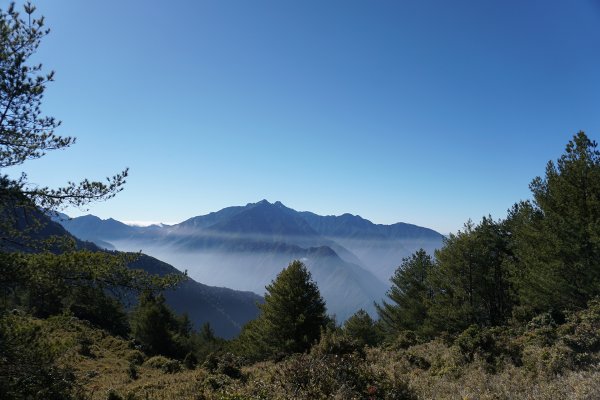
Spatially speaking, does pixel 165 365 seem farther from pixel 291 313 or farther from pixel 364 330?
pixel 364 330

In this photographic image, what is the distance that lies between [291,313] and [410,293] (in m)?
16.5

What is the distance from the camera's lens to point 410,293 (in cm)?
3894

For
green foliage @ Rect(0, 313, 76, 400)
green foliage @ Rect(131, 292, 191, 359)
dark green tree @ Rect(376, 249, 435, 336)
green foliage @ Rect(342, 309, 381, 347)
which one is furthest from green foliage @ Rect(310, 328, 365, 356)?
green foliage @ Rect(131, 292, 191, 359)

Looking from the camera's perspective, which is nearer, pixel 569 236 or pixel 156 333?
pixel 569 236

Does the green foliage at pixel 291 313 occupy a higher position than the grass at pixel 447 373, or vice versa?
the grass at pixel 447 373

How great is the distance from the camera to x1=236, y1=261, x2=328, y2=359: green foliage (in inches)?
1094

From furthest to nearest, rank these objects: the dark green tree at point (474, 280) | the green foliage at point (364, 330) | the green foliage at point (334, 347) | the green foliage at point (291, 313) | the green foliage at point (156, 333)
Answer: the green foliage at point (156, 333) < the green foliage at point (364, 330) < the dark green tree at point (474, 280) < the green foliage at point (291, 313) < the green foliage at point (334, 347)

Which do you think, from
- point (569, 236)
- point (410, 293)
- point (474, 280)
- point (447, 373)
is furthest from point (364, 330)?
point (447, 373)

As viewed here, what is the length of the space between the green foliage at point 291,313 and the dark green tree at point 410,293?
12.0 m

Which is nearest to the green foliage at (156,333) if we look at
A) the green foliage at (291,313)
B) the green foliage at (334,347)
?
the green foliage at (291,313)

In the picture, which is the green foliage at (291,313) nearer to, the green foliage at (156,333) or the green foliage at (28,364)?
the green foliage at (156,333)

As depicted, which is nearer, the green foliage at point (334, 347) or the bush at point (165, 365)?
the green foliage at point (334, 347)

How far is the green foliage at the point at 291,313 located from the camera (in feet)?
91.1

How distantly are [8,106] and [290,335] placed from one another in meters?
23.2
